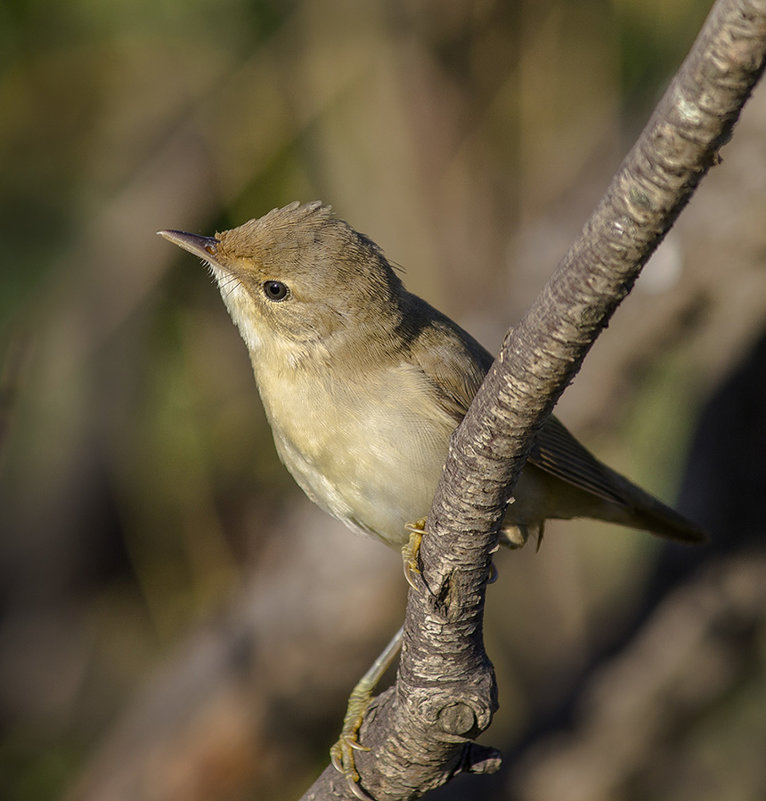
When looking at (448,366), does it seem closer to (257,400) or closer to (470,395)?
(470,395)

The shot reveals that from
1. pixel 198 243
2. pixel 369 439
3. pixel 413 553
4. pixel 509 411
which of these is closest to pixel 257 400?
pixel 198 243

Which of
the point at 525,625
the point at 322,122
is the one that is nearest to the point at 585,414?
the point at 525,625

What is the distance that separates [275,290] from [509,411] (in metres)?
1.39

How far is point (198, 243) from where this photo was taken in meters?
3.23

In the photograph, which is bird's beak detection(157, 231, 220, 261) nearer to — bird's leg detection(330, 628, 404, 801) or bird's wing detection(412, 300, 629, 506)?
bird's wing detection(412, 300, 629, 506)

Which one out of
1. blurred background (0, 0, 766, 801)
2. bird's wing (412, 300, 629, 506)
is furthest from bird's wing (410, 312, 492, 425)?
blurred background (0, 0, 766, 801)

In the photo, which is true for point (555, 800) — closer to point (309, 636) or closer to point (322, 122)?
point (309, 636)

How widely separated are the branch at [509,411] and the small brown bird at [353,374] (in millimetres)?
515

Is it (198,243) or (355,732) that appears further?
(198,243)

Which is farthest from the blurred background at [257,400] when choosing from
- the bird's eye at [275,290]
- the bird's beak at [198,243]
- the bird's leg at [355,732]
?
the bird's eye at [275,290]

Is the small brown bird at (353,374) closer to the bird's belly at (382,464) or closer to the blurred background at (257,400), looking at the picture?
the bird's belly at (382,464)

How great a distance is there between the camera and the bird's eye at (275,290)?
3131mm

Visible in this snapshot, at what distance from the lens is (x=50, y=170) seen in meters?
5.55

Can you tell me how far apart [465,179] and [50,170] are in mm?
2280
